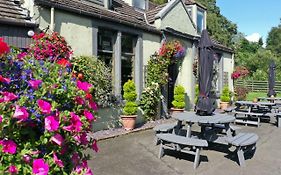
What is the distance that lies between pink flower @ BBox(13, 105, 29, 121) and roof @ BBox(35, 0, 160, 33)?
20.1ft

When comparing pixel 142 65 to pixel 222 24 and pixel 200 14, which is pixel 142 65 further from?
pixel 222 24

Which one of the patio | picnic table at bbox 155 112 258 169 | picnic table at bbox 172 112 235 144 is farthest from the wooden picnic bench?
picnic table at bbox 172 112 235 144

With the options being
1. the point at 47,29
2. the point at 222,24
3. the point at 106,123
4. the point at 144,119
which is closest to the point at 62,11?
the point at 47,29

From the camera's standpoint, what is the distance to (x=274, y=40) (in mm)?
82562

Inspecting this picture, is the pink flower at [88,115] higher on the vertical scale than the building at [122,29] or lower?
lower

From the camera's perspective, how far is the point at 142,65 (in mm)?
11203

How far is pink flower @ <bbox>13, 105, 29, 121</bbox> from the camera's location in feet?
6.85

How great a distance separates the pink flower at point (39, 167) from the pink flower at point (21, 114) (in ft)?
1.14

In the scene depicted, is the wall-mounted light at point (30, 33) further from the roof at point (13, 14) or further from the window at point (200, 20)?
the window at point (200, 20)

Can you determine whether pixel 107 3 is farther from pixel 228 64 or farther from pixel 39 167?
pixel 228 64

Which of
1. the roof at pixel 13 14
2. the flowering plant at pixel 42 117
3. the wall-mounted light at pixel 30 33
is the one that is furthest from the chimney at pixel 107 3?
the flowering plant at pixel 42 117

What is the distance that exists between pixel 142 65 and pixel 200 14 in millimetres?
7326

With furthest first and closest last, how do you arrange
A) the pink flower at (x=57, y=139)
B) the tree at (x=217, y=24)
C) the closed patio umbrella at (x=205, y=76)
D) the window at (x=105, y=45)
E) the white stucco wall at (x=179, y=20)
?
1. the tree at (x=217, y=24)
2. the white stucco wall at (x=179, y=20)
3. the window at (x=105, y=45)
4. the closed patio umbrella at (x=205, y=76)
5. the pink flower at (x=57, y=139)

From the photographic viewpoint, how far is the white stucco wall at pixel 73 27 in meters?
7.72
